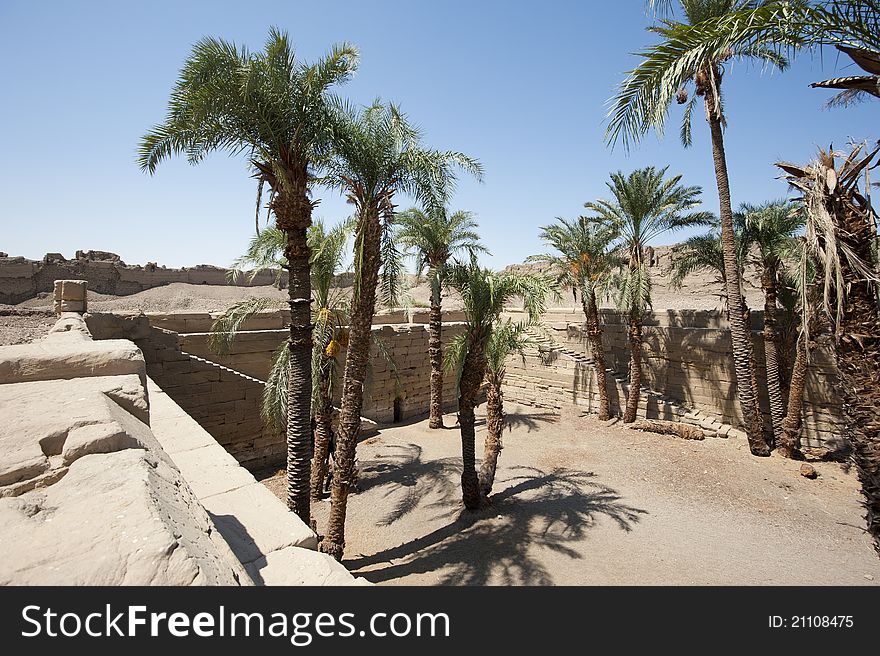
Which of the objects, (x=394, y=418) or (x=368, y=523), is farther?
(x=394, y=418)

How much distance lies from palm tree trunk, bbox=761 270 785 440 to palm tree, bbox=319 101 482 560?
388 inches

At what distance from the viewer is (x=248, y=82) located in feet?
17.4

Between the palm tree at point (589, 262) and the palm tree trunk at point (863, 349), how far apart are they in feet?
31.8

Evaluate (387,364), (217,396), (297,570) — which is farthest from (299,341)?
(387,364)

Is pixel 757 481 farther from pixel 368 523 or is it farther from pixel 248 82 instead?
pixel 248 82

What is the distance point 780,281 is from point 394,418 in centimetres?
1291

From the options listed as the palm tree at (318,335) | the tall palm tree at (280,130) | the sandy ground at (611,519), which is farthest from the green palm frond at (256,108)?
the sandy ground at (611,519)

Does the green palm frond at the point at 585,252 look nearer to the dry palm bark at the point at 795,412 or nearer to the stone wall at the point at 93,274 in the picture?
the dry palm bark at the point at 795,412

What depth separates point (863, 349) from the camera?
364cm

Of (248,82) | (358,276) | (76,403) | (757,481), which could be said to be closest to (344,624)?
(76,403)

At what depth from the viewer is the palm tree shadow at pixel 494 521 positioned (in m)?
6.47

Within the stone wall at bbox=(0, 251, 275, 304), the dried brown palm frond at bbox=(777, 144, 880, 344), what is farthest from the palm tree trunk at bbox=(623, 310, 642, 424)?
the stone wall at bbox=(0, 251, 275, 304)

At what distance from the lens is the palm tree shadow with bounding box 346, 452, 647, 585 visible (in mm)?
6473

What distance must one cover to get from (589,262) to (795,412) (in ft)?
23.1
